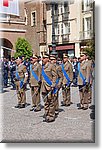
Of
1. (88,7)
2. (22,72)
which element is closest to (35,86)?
(22,72)

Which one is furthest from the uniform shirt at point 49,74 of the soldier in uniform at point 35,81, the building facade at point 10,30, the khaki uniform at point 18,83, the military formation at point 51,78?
the building facade at point 10,30

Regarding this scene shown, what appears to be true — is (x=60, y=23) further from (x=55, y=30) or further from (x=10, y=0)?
(x=10, y=0)

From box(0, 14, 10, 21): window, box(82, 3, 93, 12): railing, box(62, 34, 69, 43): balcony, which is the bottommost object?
box(62, 34, 69, 43): balcony

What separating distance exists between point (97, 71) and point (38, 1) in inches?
34.5

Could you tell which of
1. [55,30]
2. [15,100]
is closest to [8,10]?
[55,30]

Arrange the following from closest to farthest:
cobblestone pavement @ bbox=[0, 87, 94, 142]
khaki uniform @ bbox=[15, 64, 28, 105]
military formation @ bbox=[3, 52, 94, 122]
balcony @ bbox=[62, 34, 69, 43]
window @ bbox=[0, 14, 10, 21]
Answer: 1. cobblestone pavement @ bbox=[0, 87, 94, 142]
2. window @ bbox=[0, 14, 10, 21]
3. balcony @ bbox=[62, 34, 69, 43]
4. military formation @ bbox=[3, 52, 94, 122]
5. khaki uniform @ bbox=[15, 64, 28, 105]

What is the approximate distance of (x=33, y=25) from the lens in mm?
4844

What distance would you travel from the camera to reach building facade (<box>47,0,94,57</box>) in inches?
184

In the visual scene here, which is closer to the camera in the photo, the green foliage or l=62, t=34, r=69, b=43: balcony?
the green foliage

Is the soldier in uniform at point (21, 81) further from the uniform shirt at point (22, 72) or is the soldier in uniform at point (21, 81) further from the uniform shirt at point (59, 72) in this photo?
the uniform shirt at point (59, 72)

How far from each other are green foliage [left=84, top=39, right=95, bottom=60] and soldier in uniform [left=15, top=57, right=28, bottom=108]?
0.72 metres

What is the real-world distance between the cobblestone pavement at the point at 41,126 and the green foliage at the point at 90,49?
1.56 feet

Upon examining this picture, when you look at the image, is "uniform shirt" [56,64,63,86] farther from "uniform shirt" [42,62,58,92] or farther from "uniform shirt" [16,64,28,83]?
"uniform shirt" [16,64,28,83]

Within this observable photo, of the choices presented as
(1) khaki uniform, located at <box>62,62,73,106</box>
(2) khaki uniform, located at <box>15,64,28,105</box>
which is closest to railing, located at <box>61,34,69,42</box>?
(1) khaki uniform, located at <box>62,62,73,106</box>
